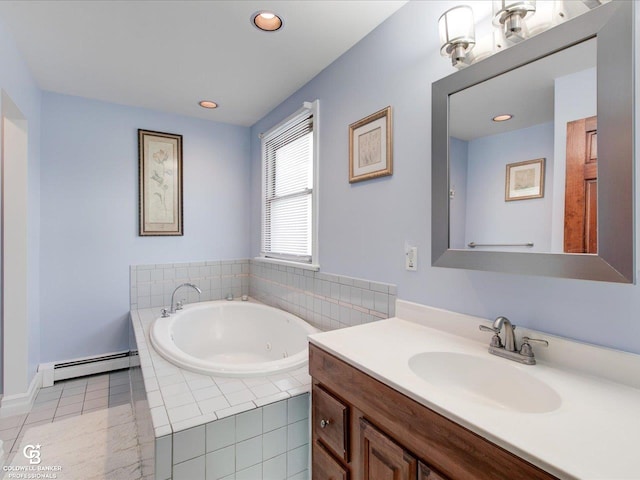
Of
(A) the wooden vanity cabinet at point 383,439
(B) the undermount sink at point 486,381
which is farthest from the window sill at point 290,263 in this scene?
(B) the undermount sink at point 486,381

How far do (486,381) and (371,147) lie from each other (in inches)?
51.5

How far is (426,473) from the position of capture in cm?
86

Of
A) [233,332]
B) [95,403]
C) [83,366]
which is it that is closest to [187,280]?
[233,332]

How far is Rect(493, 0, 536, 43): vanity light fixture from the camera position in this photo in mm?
1043

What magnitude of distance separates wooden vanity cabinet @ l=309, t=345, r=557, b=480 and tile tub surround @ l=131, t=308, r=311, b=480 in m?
0.16

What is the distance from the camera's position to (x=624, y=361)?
3.03 ft

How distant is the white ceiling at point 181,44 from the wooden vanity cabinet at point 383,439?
1750mm

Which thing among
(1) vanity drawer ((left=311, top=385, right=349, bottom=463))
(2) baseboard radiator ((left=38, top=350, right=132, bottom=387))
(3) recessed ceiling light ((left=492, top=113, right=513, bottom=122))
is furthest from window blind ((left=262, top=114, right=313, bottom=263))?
(2) baseboard radiator ((left=38, top=350, right=132, bottom=387))

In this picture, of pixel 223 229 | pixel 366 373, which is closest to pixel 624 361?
pixel 366 373

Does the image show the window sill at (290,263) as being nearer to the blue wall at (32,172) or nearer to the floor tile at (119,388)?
the floor tile at (119,388)

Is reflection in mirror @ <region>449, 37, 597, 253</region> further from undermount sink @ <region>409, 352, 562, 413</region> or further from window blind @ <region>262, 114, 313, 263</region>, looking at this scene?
window blind @ <region>262, 114, 313, 263</region>

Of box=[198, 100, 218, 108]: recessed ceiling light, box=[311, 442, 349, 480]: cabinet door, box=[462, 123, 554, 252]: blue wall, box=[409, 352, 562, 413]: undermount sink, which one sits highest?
box=[198, 100, 218, 108]: recessed ceiling light

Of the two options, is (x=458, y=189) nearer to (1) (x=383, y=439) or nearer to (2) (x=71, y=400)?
(1) (x=383, y=439)

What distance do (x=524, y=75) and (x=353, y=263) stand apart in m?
1.27
